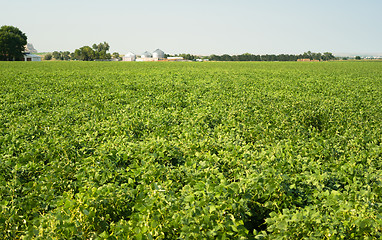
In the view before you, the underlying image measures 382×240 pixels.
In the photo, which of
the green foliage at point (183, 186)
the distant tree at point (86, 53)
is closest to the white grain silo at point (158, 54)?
the distant tree at point (86, 53)

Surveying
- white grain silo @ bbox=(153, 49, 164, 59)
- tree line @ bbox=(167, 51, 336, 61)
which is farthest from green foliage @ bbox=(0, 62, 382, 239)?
white grain silo @ bbox=(153, 49, 164, 59)

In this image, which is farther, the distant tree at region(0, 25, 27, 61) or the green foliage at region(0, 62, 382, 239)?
the distant tree at region(0, 25, 27, 61)

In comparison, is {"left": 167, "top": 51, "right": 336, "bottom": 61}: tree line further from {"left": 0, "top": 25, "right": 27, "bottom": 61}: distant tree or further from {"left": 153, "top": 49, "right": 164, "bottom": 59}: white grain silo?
{"left": 0, "top": 25, "right": 27, "bottom": 61}: distant tree

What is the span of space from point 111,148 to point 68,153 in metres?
0.91

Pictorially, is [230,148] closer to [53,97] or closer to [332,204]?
[332,204]

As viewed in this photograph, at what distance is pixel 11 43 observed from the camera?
8512cm

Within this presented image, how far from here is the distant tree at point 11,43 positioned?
83.2 metres

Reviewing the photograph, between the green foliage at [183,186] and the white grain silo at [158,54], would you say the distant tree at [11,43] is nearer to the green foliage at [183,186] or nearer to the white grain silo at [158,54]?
the white grain silo at [158,54]

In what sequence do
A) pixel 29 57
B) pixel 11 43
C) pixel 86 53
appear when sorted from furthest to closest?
pixel 86 53 → pixel 29 57 → pixel 11 43

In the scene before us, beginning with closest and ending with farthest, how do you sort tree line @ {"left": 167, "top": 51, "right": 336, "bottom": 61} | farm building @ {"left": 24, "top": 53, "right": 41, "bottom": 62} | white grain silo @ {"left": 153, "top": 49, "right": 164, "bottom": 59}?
farm building @ {"left": 24, "top": 53, "right": 41, "bottom": 62} → tree line @ {"left": 167, "top": 51, "right": 336, "bottom": 61} → white grain silo @ {"left": 153, "top": 49, "right": 164, "bottom": 59}

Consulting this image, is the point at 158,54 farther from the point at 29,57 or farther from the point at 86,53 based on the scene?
the point at 29,57

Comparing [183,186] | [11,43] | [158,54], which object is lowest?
[183,186]

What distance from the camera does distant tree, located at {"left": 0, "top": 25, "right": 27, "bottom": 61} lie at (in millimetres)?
83188

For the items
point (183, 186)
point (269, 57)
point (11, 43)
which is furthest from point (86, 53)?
point (183, 186)
